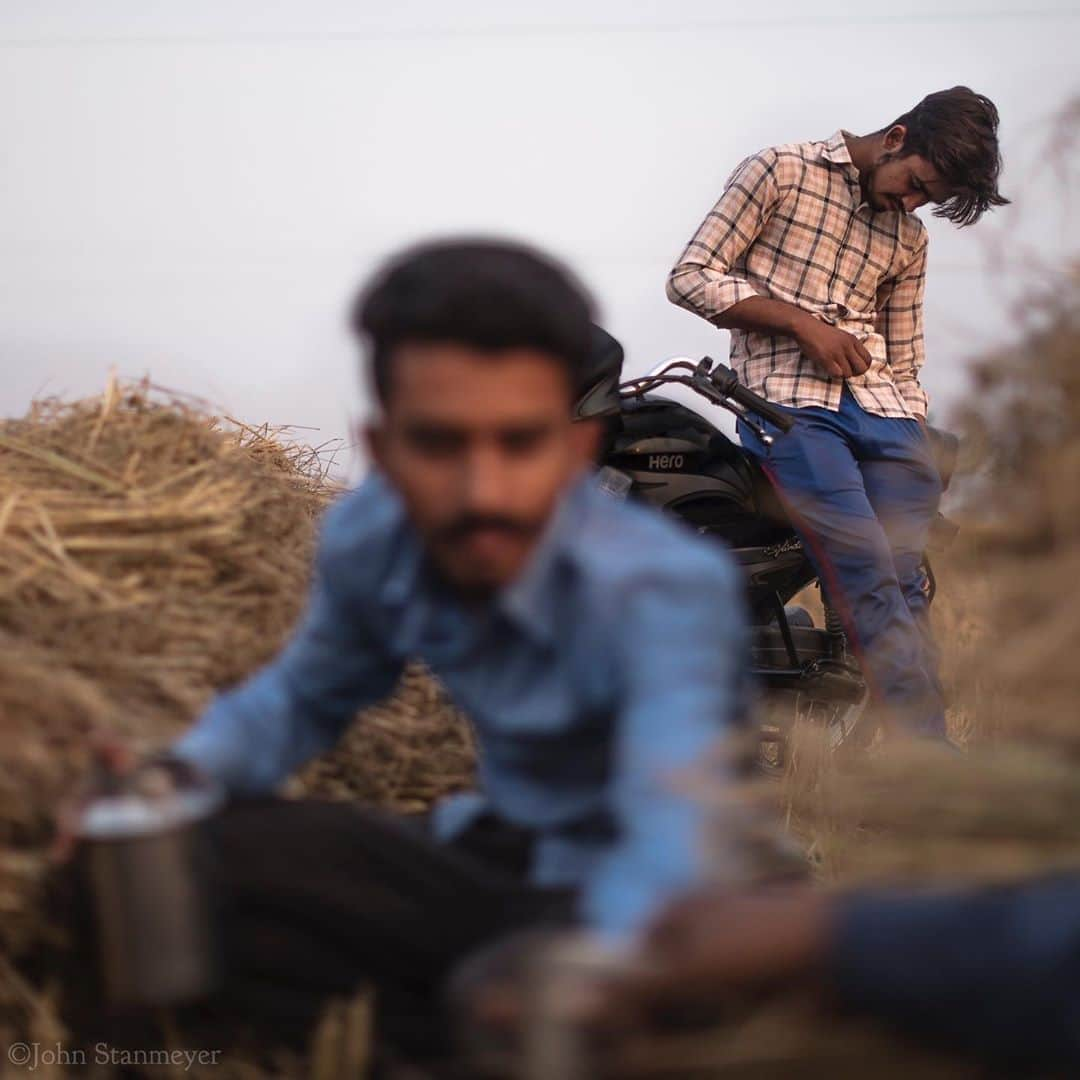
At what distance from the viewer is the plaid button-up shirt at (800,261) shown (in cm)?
430

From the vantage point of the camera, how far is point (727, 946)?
1482mm

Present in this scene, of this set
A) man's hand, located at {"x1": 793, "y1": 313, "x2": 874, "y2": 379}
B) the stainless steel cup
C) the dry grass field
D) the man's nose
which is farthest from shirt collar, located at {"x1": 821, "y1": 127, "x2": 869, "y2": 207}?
the stainless steel cup

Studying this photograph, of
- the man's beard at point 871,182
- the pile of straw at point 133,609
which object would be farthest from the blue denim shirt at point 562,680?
the man's beard at point 871,182

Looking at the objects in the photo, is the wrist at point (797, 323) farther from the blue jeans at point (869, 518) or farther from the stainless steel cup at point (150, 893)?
the stainless steel cup at point (150, 893)

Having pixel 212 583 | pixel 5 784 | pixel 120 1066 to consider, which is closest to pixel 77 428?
pixel 212 583

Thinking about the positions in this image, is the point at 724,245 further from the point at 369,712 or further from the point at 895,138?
the point at 369,712

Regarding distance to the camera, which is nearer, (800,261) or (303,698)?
(303,698)

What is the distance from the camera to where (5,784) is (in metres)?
2.00

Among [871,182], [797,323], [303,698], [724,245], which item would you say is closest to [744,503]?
[797,323]

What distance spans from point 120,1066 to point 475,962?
64 cm

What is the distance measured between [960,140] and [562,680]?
2.73 meters

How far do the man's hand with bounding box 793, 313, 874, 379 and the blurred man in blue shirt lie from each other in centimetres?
229

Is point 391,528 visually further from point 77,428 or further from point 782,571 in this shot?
point 782,571

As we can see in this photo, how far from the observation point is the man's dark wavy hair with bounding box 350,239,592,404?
1.86 m
